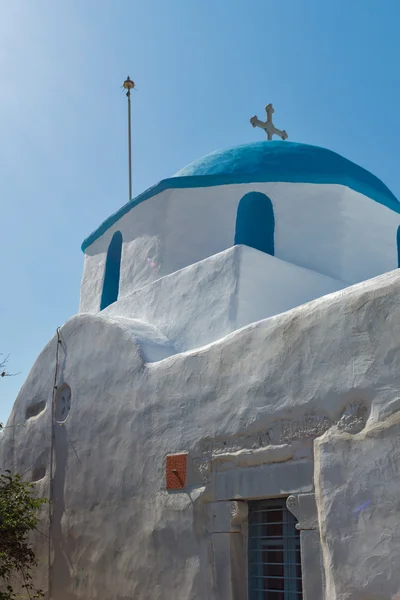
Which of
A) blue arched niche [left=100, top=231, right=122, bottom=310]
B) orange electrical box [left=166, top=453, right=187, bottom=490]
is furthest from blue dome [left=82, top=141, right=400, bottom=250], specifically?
orange electrical box [left=166, top=453, right=187, bottom=490]

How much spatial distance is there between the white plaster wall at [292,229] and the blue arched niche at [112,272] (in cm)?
61

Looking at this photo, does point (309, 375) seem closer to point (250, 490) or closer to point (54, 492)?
point (250, 490)

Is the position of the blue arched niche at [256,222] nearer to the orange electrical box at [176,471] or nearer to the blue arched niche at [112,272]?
the blue arched niche at [112,272]

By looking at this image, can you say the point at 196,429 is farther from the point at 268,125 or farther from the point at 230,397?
the point at 268,125

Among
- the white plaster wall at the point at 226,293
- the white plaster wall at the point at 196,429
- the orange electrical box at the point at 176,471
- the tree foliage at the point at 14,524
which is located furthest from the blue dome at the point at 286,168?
the tree foliage at the point at 14,524

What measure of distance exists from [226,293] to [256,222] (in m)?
1.26

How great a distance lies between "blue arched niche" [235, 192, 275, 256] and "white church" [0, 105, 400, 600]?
0.02m

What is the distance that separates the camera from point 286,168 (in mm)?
6473

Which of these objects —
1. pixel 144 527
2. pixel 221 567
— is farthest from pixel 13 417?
pixel 221 567

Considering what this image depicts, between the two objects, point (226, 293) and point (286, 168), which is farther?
point (286, 168)

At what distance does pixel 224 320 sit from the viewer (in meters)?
5.30

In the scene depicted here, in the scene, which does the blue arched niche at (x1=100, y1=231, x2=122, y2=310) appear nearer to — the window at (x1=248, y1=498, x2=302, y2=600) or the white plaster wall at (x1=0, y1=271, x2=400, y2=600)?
the white plaster wall at (x1=0, y1=271, x2=400, y2=600)

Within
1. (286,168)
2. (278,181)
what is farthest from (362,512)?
(286,168)

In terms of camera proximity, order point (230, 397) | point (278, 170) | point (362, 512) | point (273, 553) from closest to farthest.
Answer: point (362, 512) < point (273, 553) < point (230, 397) < point (278, 170)
